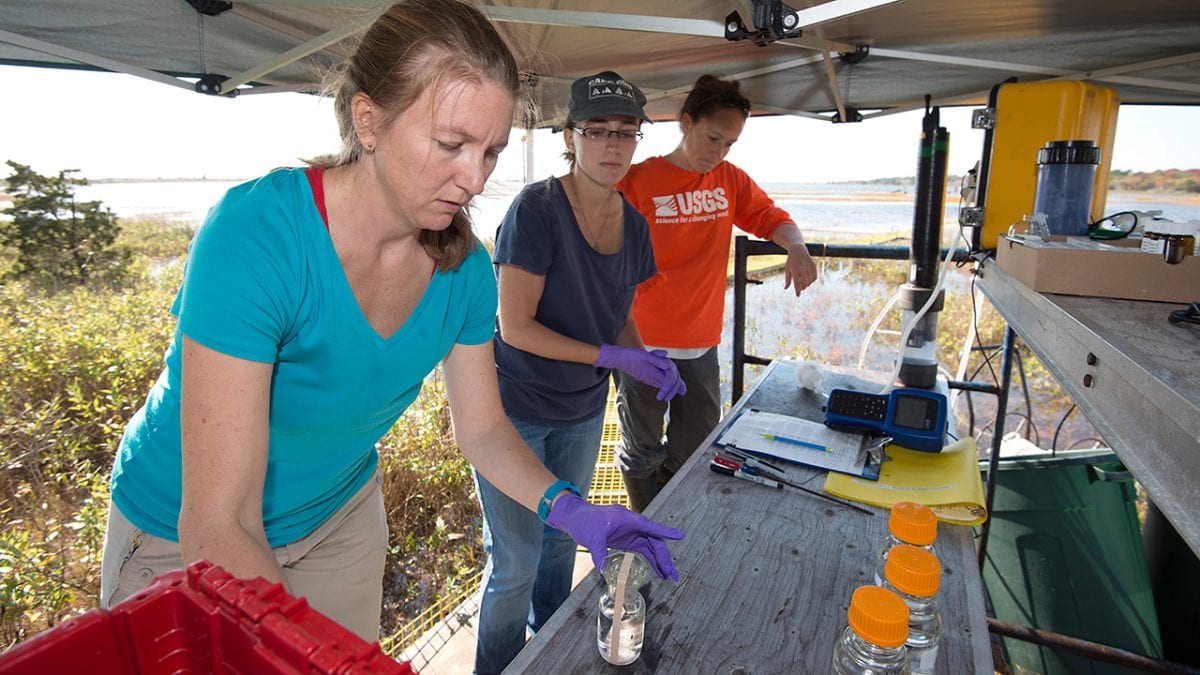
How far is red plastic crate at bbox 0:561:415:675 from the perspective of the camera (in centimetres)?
48

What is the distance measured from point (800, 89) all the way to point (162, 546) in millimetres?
3234

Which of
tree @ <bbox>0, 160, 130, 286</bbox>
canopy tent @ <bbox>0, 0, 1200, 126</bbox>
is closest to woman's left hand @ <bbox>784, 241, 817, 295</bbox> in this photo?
canopy tent @ <bbox>0, 0, 1200, 126</bbox>

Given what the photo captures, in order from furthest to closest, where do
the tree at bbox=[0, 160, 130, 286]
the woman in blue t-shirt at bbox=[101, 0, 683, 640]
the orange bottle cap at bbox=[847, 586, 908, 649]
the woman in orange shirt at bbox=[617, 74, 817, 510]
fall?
the tree at bbox=[0, 160, 130, 286]
the woman in orange shirt at bbox=[617, 74, 817, 510]
the woman in blue t-shirt at bbox=[101, 0, 683, 640]
the orange bottle cap at bbox=[847, 586, 908, 649]

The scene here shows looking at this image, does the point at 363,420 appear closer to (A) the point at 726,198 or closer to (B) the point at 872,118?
(A) the point at 726,198

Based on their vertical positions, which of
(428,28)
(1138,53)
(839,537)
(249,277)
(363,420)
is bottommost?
(839,537)

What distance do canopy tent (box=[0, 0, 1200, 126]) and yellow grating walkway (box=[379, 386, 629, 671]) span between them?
1.30 metres

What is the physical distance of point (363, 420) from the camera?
1152 mm

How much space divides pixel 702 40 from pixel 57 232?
7.25 metres

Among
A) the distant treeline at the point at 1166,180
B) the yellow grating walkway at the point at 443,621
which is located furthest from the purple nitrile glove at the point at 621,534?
the distant treeline at the point at 1166,180

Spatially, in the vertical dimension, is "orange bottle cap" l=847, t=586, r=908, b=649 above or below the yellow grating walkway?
above

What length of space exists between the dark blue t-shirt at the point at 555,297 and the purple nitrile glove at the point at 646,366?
93 millimetres

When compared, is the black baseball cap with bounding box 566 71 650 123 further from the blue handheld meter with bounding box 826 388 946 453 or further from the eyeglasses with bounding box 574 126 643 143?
the blue handheld meter with bounding box 826 388 946 453

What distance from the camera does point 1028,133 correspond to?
2.10 meters

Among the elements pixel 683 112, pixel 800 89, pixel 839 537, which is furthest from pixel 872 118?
pixel 839 537
